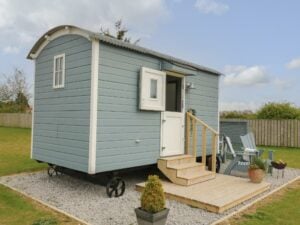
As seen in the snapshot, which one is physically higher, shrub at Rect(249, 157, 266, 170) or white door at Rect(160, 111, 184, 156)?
white door at Rect(160, 111, 184, 156)

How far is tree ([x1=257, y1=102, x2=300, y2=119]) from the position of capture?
53.2 ft

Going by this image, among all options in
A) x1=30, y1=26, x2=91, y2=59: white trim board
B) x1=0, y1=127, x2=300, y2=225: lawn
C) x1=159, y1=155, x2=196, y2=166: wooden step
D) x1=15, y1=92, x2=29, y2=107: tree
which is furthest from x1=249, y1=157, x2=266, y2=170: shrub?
x1=15, y1=92, x2=29, y2=107: tree

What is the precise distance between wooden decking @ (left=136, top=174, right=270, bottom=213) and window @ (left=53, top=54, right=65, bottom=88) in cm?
284

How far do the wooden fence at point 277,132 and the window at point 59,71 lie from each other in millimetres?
12824

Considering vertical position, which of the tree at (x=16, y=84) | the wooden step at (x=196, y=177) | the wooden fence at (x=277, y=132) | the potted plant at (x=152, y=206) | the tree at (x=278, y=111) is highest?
the tree at (x=16, y=84)

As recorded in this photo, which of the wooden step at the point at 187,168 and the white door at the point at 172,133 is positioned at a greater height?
the white door at the point at 172,133

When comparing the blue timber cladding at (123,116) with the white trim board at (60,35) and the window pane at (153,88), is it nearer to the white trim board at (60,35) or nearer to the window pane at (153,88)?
the window pane at (153,88)

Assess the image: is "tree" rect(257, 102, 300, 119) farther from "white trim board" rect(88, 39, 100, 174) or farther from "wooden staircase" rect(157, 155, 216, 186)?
"white trim board" rect(88, 39, 100, 174)

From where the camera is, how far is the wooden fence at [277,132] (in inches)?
603

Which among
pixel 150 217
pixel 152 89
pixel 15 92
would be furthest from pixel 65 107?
pixel 15 92

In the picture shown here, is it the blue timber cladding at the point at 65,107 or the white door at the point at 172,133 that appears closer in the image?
the blue timber cladding at the point at 65,107

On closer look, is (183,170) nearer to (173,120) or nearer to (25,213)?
(173,120)

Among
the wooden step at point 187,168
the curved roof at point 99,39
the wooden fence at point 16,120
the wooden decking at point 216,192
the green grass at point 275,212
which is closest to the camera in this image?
the green grass at point 275,212

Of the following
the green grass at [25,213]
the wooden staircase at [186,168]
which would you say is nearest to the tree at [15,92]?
the wooden staircase at [186,168]
